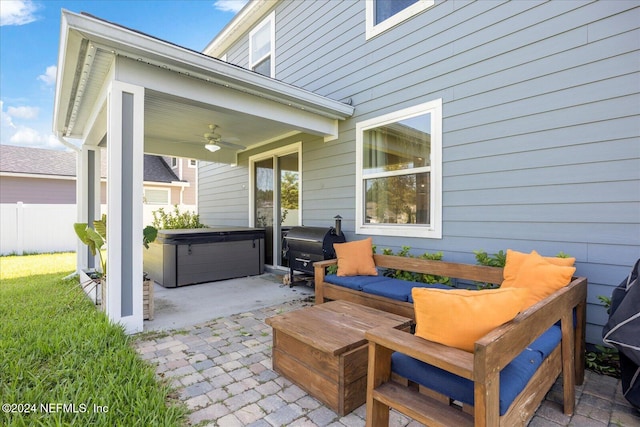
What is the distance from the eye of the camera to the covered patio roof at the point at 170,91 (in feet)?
9.38

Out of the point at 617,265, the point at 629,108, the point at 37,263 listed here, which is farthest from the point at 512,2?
the point at 37,263

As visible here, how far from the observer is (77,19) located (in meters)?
2.54

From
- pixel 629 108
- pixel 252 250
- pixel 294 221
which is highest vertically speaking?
pixel 629 108

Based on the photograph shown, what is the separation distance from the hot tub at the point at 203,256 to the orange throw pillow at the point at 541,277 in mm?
4593

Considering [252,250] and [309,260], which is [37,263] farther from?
[309,260]

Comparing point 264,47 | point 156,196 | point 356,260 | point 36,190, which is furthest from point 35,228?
point 356,260

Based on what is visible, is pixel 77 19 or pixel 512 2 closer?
pixel 77 19

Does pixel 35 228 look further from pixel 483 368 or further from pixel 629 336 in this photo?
pixel 629 336

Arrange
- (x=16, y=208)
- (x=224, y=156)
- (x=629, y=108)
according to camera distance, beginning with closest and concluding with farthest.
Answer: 1. (x=629, y=108)
2. (x=224, y=156)
3. (x=16, y=208)

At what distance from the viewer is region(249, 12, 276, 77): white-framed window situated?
654 centimetres

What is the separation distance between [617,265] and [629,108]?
4.23 ft

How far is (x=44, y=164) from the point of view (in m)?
12.2

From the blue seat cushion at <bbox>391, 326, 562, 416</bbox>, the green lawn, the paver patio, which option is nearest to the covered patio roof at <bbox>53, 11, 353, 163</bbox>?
the green lawn

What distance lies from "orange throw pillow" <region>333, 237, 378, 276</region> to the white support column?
2253 mm
